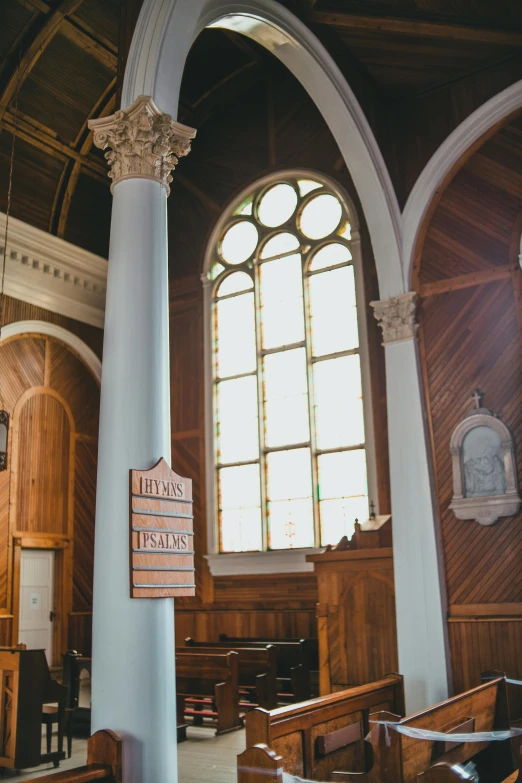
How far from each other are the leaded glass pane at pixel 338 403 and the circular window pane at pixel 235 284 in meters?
1.78

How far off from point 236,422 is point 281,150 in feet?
12.8

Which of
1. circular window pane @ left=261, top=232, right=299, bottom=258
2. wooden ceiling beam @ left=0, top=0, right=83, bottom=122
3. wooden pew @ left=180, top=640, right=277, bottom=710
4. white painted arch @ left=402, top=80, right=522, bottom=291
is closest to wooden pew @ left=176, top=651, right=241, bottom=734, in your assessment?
wooden pew @ left=180, top=640, right=277, bottom=710

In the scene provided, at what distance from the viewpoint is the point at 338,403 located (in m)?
10.0

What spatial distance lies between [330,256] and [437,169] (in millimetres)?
2545

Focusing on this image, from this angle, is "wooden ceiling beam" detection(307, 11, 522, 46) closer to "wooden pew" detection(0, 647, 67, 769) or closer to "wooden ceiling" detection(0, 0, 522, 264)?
"wooden ceiling" detection(0, 0, 522, 264)

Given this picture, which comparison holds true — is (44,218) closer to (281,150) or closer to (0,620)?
(281,150)

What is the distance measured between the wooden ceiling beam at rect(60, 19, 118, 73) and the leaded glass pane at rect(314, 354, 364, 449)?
476cm

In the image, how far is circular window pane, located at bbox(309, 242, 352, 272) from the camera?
408 inches

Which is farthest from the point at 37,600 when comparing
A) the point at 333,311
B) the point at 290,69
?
the point at 290,69

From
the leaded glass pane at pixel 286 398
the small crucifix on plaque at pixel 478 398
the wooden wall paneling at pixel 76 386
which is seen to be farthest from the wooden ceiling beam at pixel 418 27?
the wooden wall paneling at pixel 76 386

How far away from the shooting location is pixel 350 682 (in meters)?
7.10

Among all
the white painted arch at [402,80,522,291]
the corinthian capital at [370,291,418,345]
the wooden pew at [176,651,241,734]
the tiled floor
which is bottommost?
the tiled floor

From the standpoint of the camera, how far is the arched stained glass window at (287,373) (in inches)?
390

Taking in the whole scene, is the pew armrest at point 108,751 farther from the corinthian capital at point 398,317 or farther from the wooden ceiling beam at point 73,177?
the wooden ceiling beam at point 73,177
